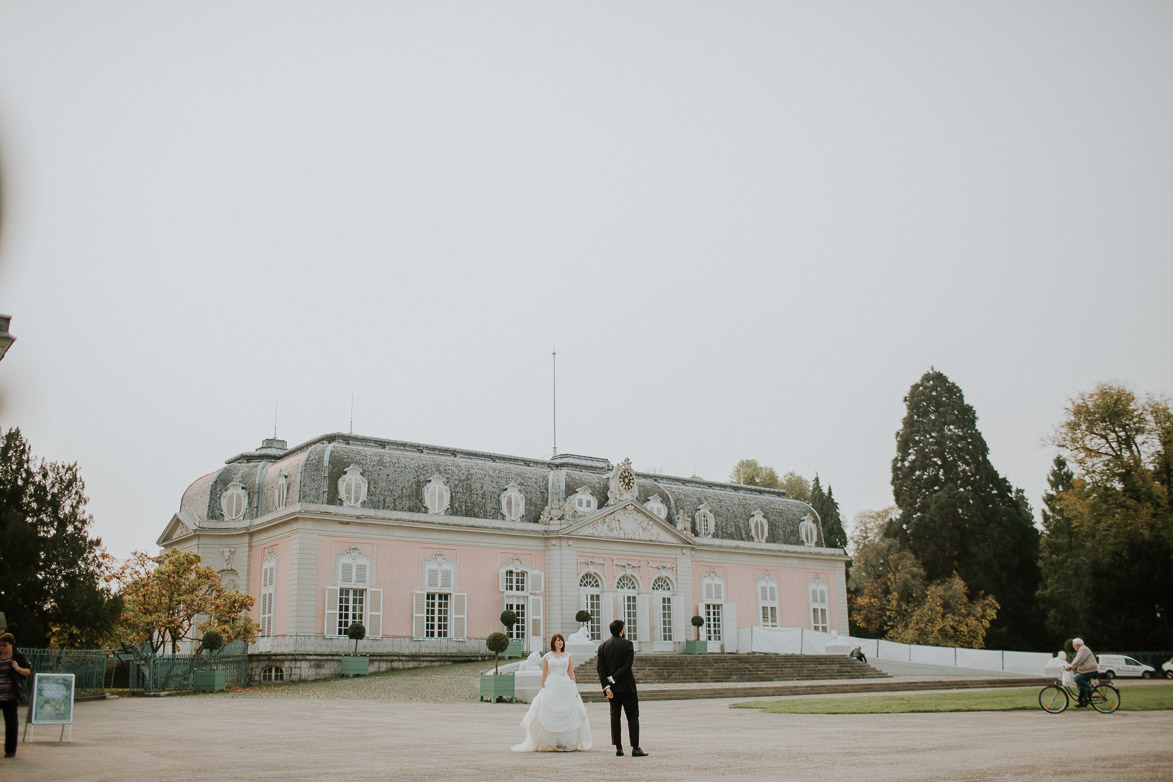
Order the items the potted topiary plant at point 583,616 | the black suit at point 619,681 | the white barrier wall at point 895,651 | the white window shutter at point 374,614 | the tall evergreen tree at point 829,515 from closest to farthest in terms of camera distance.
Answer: the black suit at point 619,681, the white window shutter at point 374,614, the white barrier wall at point 895,651, the potted topiary plant at point 583,616, the tall evergreen tree at point 829,515

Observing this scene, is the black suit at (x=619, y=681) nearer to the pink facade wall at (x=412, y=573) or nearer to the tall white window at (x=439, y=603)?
the pink facade wall at (x=412, y=573)

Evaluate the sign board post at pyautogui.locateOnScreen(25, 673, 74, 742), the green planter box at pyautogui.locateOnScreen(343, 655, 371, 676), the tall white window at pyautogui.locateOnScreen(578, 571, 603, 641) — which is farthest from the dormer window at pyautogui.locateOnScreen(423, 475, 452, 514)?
the sign board post at pyautogui.locateOnScreen(25, 673, 74, 742)

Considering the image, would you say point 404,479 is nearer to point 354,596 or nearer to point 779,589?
point 354,596

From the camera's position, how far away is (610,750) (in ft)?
40.2

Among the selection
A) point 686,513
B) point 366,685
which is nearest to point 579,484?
point 686,513

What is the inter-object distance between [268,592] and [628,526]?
15.3 m

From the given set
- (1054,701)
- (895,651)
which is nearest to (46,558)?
(1054,701)

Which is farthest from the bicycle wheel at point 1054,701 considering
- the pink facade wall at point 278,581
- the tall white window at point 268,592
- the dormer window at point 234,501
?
the dormer window at point 234,501

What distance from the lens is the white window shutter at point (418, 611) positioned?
38.3 m

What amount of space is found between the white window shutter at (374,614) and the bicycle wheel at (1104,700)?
85.4 ft

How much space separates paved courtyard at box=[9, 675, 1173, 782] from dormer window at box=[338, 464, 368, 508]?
18.3m

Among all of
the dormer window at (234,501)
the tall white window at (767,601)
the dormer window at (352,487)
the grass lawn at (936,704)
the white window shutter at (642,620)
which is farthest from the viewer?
the tall white window at (767,601)

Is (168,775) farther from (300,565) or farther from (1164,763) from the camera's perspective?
(300,565)

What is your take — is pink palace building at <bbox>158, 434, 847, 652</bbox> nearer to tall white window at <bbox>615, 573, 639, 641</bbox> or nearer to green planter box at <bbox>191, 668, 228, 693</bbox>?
tall white window at <bbox>615, 573, 639, 641</bbox>
